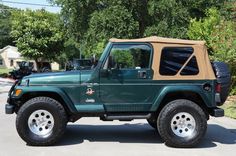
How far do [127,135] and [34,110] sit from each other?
7.48 ft

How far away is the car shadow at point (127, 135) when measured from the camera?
9.22 metres

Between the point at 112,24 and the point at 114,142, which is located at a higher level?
the point at 112,24

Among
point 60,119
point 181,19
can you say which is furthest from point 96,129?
point 181,19

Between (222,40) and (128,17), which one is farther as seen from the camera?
(128,17)

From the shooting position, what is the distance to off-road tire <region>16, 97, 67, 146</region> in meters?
8.54

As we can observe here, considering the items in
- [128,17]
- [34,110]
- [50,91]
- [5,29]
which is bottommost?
[34,110]

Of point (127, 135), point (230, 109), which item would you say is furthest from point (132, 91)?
point (230, 109)

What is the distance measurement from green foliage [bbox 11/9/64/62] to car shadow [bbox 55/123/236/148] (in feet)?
118

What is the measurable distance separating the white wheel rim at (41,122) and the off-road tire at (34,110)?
0.06m

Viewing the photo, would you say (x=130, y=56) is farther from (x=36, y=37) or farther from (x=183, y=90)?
(x=36, y=37)

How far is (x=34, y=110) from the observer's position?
8.63 m

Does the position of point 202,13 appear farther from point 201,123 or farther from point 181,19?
point 201,123

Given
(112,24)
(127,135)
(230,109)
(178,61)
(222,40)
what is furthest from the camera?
(112,24)

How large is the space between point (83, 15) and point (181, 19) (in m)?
8.10
